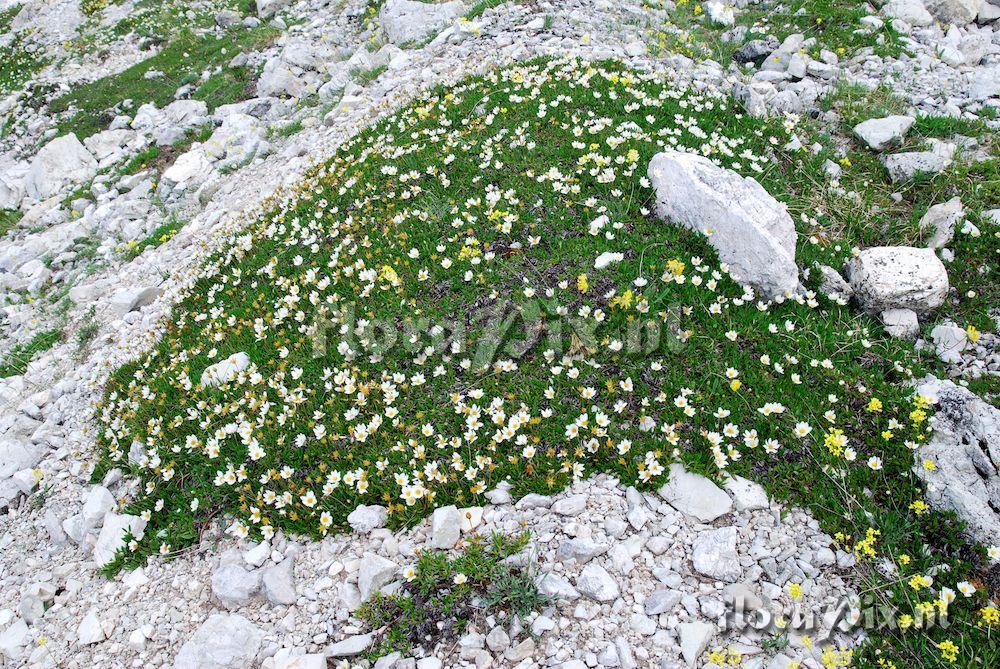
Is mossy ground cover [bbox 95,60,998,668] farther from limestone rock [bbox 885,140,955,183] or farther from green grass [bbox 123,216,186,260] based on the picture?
green grass [bbox 123,216,186,260]

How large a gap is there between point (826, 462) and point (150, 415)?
23.0ft

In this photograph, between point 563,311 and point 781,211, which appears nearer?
point 563,311

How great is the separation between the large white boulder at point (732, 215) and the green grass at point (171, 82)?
13.9 m

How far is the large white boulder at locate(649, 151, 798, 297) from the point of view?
660 cm

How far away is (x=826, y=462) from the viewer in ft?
17.1

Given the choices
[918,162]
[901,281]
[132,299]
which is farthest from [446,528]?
[918,162]

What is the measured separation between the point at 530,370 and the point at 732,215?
9.32 feet

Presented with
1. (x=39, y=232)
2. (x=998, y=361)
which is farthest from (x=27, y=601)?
(x=39, y=232)

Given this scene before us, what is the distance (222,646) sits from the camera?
476cm

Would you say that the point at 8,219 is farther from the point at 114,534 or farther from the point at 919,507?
the point at 919,507

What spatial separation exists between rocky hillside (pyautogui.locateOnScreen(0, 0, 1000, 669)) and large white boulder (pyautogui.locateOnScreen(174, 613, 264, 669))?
0.02 metres

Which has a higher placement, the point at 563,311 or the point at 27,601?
the point at 563,311

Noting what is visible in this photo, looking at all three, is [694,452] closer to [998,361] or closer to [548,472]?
[548,472]

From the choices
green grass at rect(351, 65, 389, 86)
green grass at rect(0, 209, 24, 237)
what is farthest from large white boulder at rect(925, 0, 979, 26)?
green grass at rect(0, 209, 24, 237)
